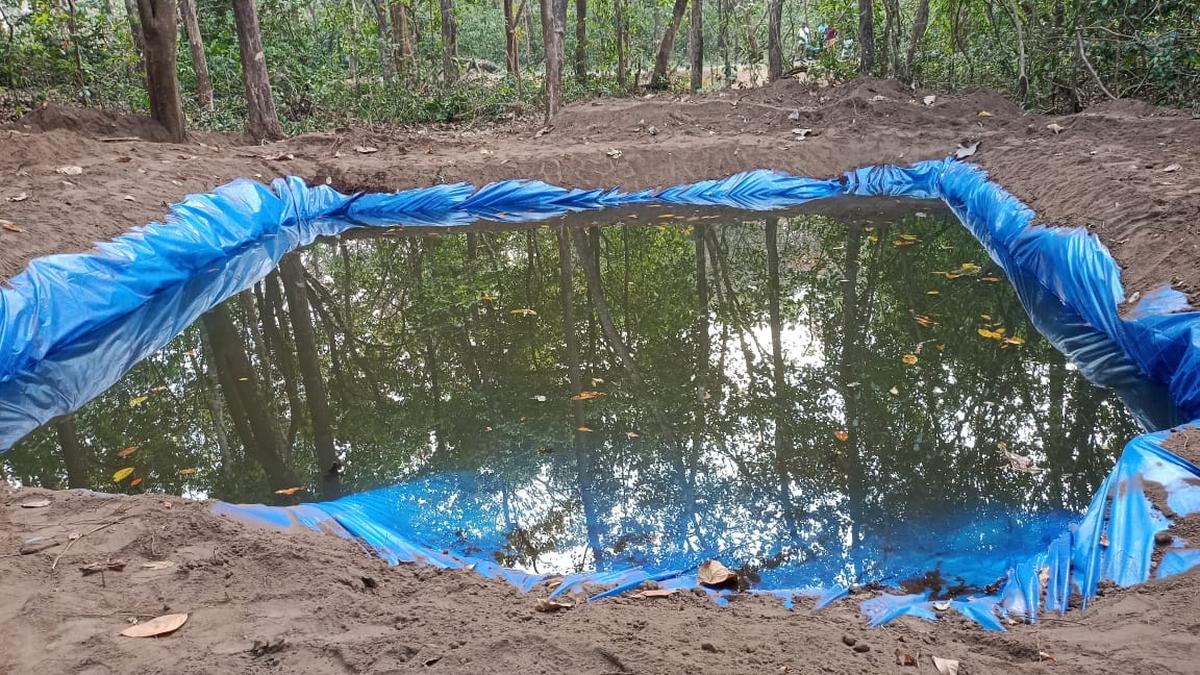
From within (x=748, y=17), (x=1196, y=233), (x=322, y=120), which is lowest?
(x=1196, y=233)

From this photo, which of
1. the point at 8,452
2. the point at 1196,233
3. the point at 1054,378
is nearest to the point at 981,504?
the point at 1054,378

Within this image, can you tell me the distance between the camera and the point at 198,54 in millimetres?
10672

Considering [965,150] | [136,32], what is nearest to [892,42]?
[965,150]

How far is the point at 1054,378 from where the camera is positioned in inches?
182

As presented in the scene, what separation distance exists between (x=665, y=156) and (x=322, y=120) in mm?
5565

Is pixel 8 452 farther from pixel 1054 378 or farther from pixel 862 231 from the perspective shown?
pixel 862 231

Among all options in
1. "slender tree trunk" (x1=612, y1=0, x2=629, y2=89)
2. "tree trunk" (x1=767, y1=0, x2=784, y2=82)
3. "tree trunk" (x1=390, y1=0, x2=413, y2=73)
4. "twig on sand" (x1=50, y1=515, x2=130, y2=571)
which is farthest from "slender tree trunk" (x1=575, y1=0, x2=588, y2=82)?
"twig on sand" (x1=50, y1=515, x2=130, y2=571)

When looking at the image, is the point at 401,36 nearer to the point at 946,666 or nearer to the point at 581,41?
the point at 581,41

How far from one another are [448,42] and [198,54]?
11.9ft

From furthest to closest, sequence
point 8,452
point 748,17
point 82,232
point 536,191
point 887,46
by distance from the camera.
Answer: point 748,17 → point 887,46 → point 536,191 → point 82,232 → point 8,452

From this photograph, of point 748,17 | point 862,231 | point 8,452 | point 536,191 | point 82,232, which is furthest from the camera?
point 748,17

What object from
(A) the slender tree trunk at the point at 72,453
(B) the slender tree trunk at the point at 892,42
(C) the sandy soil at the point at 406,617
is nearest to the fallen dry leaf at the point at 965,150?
(B) the slender tree trunk at the point at 892,42

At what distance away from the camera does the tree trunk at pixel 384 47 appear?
12250 millimetres

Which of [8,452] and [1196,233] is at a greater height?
[1196,233]
